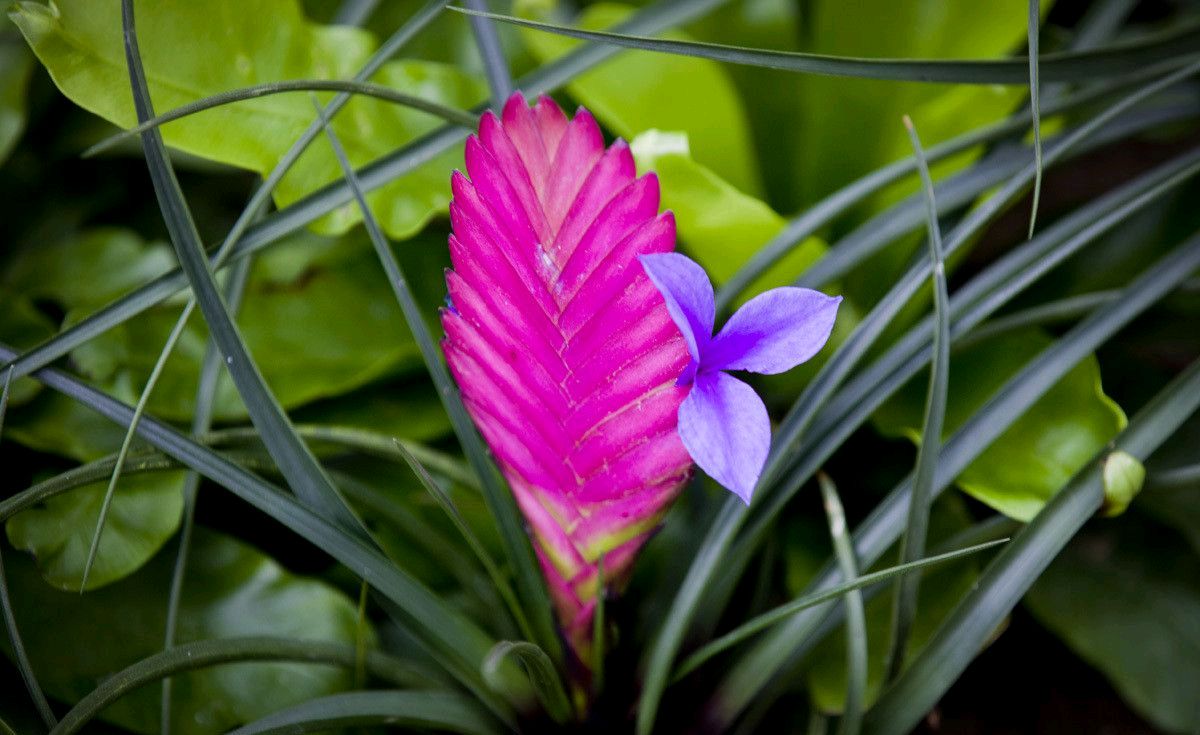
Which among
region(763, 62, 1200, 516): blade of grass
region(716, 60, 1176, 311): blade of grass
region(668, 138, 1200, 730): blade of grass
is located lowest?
region(668, 138, 1200, 730): blade of grass

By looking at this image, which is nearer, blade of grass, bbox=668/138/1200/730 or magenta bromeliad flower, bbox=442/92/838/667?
magenta bromeliad flower, bbox=442/92/838/667

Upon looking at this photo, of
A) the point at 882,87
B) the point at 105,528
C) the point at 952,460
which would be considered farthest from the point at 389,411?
the point at 882,87

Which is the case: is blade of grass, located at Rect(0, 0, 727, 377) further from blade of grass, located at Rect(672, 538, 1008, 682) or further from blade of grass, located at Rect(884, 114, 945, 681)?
blade of grass, located at Rect(672, 538, 1008, 682)

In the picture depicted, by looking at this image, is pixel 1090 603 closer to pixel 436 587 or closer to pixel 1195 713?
pixel 1195 713

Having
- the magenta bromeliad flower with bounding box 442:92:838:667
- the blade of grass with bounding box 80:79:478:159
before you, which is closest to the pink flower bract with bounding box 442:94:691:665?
the magenta bromeliad flower with bounding box 442:92:838:667

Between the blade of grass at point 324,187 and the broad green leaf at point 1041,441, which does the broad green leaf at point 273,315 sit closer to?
the blade of grass at point 324,187

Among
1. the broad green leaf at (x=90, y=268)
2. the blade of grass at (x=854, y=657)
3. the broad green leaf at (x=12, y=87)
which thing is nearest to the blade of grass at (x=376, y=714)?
the blade of grass at (x=854, y=657)

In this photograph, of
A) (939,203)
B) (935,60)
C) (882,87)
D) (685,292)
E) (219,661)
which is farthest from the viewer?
(882,87)

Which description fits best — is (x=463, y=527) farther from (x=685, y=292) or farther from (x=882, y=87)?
(x=882, y=87)
